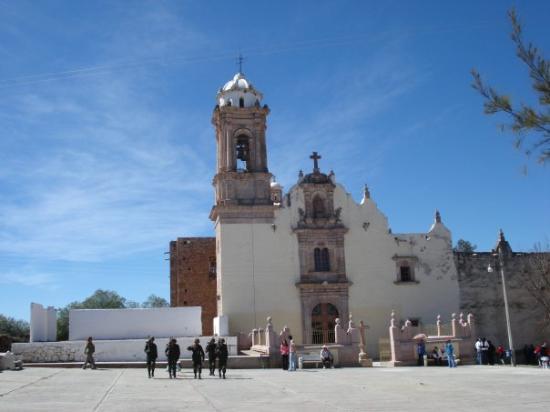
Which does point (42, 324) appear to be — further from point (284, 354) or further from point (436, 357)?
point (436, 357)

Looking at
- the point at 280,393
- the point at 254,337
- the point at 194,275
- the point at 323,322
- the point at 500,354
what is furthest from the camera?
the point at 194,275

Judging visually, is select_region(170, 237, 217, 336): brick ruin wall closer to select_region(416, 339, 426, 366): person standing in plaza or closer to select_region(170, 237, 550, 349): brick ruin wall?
select_region(170, 237, 550, 349): brick ruin wall

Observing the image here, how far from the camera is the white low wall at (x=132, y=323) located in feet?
101

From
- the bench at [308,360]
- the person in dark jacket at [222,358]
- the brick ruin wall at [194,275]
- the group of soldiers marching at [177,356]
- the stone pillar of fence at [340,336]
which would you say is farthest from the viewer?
the brick ruin wall at [194,275]

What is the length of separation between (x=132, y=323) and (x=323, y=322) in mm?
9876

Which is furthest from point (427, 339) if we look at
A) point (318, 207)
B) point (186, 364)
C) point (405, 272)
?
point (186, 364)

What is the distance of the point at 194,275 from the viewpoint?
42062 mm

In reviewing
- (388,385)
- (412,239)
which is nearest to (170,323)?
(412,239)

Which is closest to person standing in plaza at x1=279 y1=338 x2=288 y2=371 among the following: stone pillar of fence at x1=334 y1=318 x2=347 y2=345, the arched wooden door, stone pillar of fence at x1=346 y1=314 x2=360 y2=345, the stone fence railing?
stone pillar of fence at x1=334 y1=318 x2=347 y2=345

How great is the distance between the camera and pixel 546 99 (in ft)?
27.9

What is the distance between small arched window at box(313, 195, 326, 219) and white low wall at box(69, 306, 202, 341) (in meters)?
8.61

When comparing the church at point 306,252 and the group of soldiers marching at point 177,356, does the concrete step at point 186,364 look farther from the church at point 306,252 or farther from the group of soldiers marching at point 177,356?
the church at point 306,252

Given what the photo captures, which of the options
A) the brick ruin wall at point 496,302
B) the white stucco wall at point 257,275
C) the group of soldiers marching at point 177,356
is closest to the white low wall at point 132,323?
the white stucco wall at point 257,275

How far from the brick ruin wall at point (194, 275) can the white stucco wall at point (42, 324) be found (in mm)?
11651
